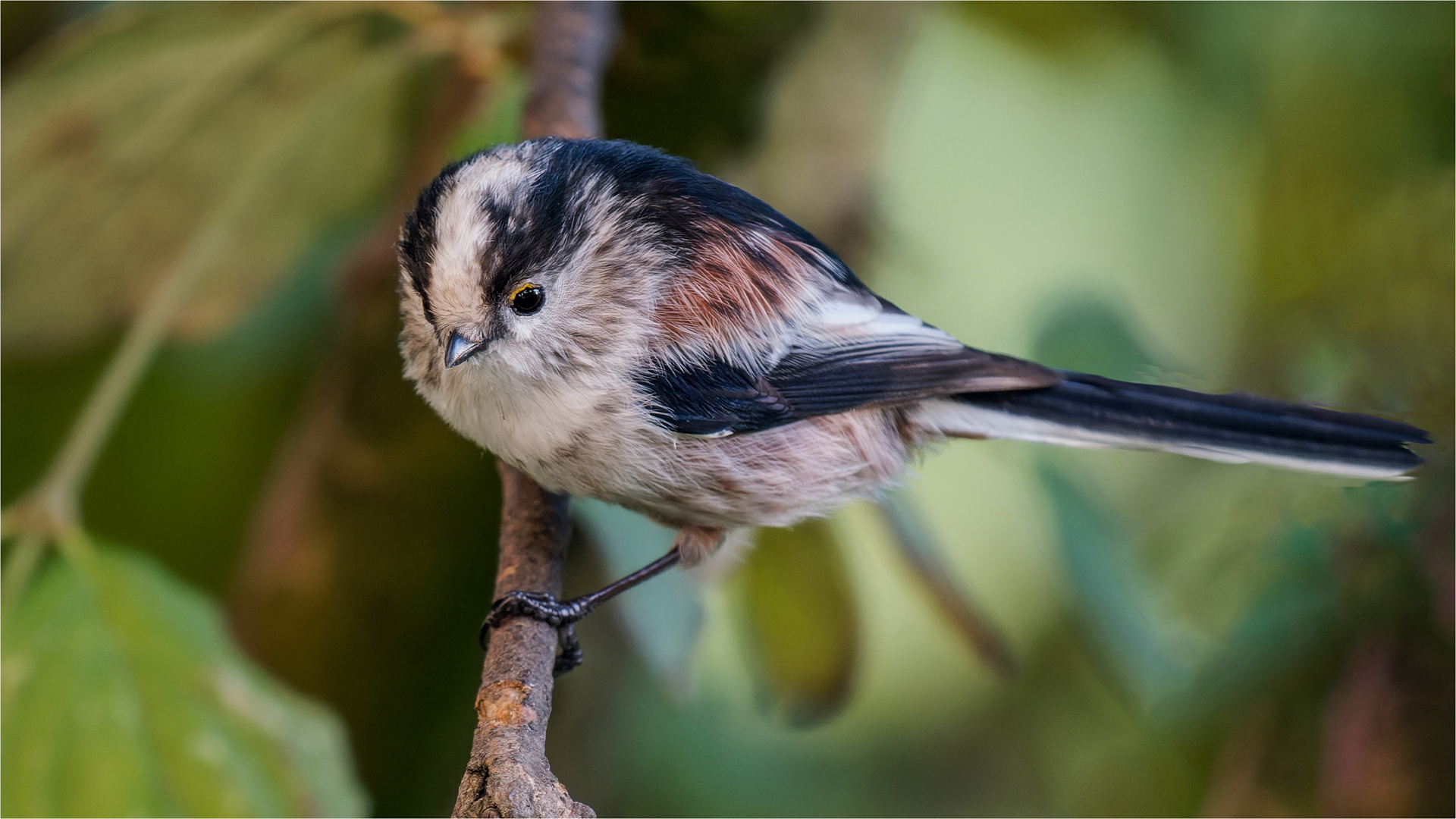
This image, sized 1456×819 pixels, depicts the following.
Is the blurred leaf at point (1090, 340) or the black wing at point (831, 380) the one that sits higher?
the blurred leaf at point (1090, 340)

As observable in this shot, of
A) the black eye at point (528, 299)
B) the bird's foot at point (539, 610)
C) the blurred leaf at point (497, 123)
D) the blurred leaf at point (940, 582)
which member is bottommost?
the bird's foot at point (539, 610)

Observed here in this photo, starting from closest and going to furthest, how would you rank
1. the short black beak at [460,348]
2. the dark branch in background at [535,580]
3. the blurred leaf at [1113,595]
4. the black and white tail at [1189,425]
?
1. the dark branch in background at [535,580]
2. the short black beak at [460,348]
3. the black and white tail at [1189,425]
4. the blurred leaf at [1113,595]

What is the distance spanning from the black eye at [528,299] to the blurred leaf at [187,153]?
0.58 metres

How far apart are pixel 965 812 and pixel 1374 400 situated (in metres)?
0.93

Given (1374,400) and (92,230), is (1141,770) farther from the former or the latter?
(92,230)

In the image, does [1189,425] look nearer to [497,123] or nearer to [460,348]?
[460,348]

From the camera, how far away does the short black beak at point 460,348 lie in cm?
83

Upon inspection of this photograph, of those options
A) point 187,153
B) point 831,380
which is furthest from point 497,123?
point 831,380

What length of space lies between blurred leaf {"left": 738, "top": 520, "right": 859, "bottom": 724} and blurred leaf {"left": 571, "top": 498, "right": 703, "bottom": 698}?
0.74 ft

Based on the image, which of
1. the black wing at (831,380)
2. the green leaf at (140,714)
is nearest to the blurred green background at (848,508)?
the green leaf at (140,714)

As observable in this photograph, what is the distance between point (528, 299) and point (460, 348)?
0.27 feet

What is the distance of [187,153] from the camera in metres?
1.35

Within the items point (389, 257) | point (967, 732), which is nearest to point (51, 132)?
point (389, 257)

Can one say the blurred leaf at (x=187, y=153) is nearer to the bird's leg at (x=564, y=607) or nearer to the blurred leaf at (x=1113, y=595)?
the bird's leg at (x=564, y=607)
